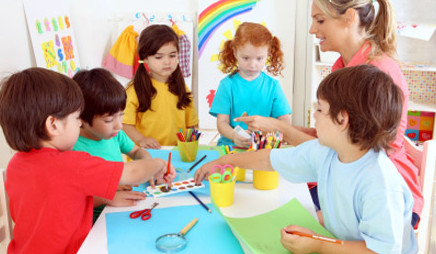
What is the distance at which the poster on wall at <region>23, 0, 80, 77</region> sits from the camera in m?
2.50

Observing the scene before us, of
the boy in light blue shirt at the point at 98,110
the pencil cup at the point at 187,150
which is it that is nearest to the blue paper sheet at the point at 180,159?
the pencil cup at the point at 187,150

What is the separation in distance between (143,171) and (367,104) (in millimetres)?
641

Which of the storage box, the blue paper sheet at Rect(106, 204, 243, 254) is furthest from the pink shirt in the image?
the storage box

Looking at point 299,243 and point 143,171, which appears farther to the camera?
point 143,171

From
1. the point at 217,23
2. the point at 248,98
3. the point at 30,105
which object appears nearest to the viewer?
the point at 30,105

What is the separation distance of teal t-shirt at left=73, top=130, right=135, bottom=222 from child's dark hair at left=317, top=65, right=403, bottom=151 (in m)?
0.84

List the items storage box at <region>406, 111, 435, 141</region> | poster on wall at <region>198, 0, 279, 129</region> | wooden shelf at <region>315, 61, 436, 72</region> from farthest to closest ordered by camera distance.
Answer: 1. poster on wall at <region>198, 0, 279, 129</region>
2. storage box at <region>406, 111, 435, 141</region>
3. wooden shelf at <region>315, 61, 436, 72</region>

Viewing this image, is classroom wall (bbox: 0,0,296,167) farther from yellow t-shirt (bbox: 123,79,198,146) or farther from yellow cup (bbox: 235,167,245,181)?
yellow cup (bbox: 235,167,245,181)

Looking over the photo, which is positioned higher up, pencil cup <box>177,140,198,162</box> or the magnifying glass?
pencil cup <box>177,140,198,162</box>

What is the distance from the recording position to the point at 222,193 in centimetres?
115

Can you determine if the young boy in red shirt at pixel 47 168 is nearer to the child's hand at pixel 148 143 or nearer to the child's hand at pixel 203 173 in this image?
the child's hand at pixel 203 173

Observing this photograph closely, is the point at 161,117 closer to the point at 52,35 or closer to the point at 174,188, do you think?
the point at 174,188

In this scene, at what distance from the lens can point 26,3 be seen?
96.0 inches

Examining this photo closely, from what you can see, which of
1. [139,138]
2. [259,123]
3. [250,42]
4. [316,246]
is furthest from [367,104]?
[139,138]
